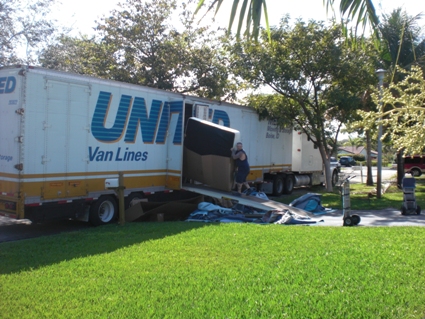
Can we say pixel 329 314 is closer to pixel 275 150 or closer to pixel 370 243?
pixel 370 243

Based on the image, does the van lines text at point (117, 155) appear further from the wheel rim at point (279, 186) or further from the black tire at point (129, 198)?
the wheel rim at point (279, 186)

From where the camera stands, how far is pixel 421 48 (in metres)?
19.7

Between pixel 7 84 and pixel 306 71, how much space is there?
12.2 m

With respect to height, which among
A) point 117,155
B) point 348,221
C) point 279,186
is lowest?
point 348,221

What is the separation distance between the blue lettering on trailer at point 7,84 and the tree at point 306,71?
9.93 m

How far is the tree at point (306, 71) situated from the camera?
60.7ft

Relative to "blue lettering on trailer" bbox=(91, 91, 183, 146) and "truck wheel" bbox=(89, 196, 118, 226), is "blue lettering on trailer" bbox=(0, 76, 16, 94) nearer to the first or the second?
"blue lettering on trailer" bbox=(91, 91, 183, 146)

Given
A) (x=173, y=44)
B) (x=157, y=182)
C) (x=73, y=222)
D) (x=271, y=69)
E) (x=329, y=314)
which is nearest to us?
(x=329, y=314)

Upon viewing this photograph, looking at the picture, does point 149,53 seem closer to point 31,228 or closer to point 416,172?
point 31,228

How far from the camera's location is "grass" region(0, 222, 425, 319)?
488 centimetres

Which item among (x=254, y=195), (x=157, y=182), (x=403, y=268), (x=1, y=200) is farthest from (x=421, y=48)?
(x=1, y=200)

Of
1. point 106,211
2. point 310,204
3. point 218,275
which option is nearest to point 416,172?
point 310,204

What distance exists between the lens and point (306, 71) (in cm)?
1911

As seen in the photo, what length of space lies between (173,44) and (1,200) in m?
13.8
